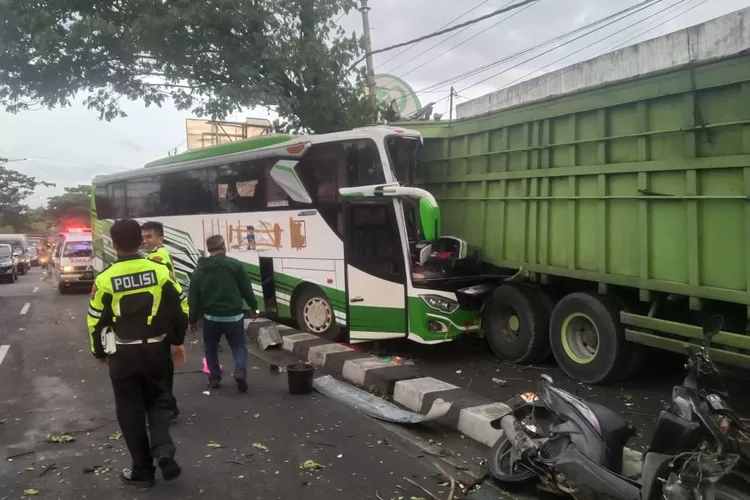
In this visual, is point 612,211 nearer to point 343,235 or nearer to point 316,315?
point 343,235

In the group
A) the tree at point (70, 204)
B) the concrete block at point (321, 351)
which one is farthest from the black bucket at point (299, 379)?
the tree at point (70, 204)

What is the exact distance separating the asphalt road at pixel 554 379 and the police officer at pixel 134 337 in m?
3.65

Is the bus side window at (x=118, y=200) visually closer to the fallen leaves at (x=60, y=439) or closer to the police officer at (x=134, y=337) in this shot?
the fallen leaves at (x=60, y=439)

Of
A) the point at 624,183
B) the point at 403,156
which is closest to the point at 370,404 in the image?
the point at 624,183

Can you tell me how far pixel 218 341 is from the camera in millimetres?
6488

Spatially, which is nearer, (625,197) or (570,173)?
(625,197)

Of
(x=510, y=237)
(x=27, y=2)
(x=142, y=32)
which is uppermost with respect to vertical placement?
(x=27, y=2)

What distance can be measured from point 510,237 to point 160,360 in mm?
4827

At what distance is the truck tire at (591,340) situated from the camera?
21.0 feet

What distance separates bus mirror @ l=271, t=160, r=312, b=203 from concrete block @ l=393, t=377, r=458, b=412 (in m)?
3.59

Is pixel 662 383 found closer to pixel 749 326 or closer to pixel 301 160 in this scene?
pixel 749 326

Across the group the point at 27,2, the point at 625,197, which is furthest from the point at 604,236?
the point at 27,2

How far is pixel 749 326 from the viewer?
5215 millimetres

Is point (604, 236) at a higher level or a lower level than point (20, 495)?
higher
